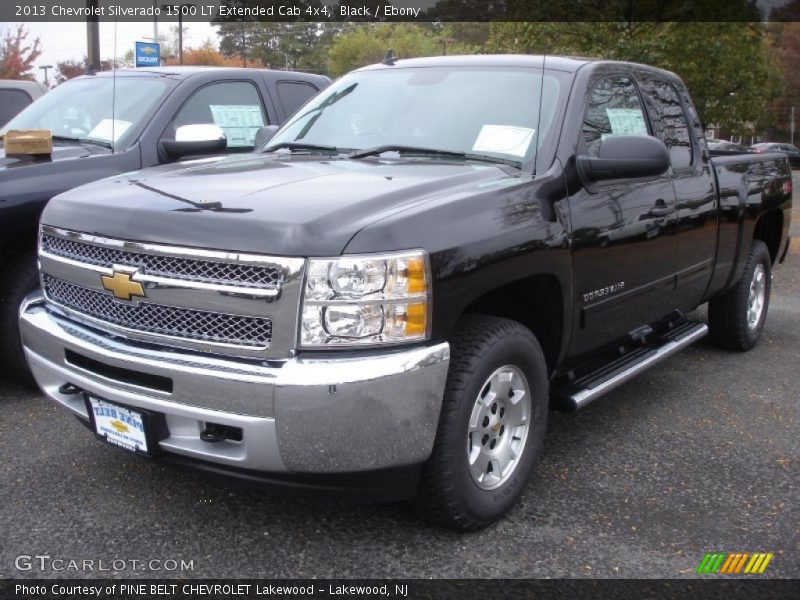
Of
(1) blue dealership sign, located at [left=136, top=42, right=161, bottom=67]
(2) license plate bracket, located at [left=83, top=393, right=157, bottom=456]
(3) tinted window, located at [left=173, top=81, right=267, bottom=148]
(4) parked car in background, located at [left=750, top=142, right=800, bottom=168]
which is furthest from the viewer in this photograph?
(1) blue dealership sign, located at [left=136, top=42, right=161, bottom=67]

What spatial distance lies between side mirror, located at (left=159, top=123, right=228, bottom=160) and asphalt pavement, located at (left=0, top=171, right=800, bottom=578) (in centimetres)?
172

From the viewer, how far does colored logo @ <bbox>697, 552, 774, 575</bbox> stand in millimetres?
3002

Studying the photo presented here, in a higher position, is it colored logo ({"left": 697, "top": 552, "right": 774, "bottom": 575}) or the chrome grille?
the chrome grille

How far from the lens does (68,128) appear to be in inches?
222

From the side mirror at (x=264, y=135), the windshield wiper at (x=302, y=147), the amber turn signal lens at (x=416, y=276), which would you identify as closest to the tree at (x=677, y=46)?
the side mirror at (x=264, y=135)

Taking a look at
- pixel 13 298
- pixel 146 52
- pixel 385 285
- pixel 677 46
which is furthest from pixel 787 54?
pixel 385 285

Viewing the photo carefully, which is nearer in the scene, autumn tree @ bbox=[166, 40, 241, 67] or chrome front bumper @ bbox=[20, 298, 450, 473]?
chrome front bumper @ bbox=[20, 298, 450, 473]

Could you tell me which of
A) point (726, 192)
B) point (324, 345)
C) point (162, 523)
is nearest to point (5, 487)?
point (162, 523)

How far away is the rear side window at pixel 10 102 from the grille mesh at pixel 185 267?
562 cm

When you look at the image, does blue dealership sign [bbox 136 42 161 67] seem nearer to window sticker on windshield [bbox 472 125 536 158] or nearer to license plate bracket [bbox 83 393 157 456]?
window sticker on windshield [bbox 472 125 536 158]

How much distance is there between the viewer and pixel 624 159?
3.57 meters

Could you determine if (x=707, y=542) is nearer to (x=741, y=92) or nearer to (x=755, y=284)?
(x=755, y=284)

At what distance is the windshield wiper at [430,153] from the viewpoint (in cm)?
367

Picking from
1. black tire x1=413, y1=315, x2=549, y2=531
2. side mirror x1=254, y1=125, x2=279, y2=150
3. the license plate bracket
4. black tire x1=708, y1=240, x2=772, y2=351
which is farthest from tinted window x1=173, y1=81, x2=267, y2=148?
black tire x1=708, y1=240, x2=772, y2=351
